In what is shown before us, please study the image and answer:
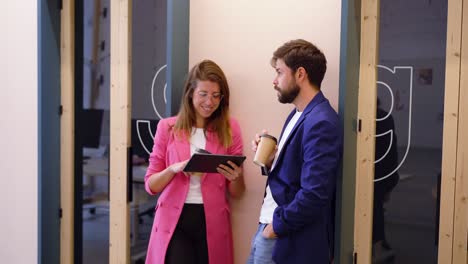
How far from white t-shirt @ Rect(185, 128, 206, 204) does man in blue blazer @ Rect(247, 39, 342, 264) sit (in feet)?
1.35

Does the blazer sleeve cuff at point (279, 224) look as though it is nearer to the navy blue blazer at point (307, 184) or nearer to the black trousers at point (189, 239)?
the navy blue blazer at point (307, 184)

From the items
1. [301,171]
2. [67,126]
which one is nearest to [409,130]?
[301,171]

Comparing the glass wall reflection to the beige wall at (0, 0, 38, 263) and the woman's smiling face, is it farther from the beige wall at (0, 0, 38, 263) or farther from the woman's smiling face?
the beige wall at (0, 0, 38, 263)

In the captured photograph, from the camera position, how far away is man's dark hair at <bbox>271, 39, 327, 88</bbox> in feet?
7.50

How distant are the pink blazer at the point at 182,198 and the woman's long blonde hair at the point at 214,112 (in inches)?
1.6

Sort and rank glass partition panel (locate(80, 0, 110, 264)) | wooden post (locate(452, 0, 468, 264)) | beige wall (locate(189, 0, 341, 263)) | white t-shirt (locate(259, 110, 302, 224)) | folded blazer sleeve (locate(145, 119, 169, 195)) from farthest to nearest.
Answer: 1. glass partition panel (locate(80, 0, 110, 264))
2. folded blazer sleeve (locate(145, 119, 169, 195))
3. beige wall (locate(189, 0, 341, 263))
4. white t-shirt (locate(259, 110, 302, 224))
5. wooden post (locate(452, 0, 468, 264))

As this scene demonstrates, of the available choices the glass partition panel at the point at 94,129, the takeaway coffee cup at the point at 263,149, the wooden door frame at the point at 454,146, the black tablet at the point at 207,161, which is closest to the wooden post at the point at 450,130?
the wooden door frame at the point at 454,146

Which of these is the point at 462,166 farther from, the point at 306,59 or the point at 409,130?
the point at 306,59

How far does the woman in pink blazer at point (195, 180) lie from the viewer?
8.60 ft

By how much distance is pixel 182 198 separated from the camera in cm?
263

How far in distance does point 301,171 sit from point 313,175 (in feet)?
0.39

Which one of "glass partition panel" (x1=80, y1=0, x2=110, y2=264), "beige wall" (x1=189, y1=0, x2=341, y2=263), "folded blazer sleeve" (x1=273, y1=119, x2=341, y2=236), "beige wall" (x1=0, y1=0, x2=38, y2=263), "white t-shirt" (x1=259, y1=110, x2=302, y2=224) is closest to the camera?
"folded blazer sleeve" (x1=273, y1=119, x2=341, y2=236)

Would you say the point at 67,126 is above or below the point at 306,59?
below

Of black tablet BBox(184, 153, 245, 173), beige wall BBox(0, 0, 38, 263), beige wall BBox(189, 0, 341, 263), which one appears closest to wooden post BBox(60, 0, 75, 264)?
beige wall BBox(0, 0, 38, 263)
